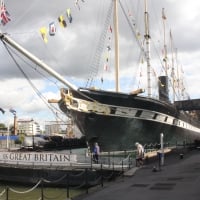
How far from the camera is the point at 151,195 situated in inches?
521

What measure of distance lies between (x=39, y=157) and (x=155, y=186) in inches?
404

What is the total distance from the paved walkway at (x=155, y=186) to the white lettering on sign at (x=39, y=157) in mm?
4332

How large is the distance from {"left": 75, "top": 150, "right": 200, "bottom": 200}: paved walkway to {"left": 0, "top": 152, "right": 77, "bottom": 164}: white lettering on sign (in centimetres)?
433

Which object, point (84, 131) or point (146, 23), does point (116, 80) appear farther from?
point (146, 23)

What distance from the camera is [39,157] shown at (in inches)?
934

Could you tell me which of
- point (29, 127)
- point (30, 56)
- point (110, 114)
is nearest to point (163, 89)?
point (110, 114)

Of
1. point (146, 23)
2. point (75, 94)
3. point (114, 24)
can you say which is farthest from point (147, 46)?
point (75, 94)

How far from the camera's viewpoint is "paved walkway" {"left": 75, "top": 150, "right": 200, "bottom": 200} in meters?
13.1

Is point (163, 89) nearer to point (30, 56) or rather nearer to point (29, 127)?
point (30, 56)

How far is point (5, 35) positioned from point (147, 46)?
2082 cm

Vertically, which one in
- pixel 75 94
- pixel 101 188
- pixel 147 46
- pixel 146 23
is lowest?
pixel 101 188

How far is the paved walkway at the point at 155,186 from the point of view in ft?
43.1

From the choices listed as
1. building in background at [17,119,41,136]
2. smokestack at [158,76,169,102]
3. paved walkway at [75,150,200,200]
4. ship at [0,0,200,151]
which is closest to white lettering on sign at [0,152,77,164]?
paved walkway at [75,150,200,200]

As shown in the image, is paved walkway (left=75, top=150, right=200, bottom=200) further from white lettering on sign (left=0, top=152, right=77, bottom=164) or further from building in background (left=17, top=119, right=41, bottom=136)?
building in background (left=17, top=119, right=41, bottom=136)
